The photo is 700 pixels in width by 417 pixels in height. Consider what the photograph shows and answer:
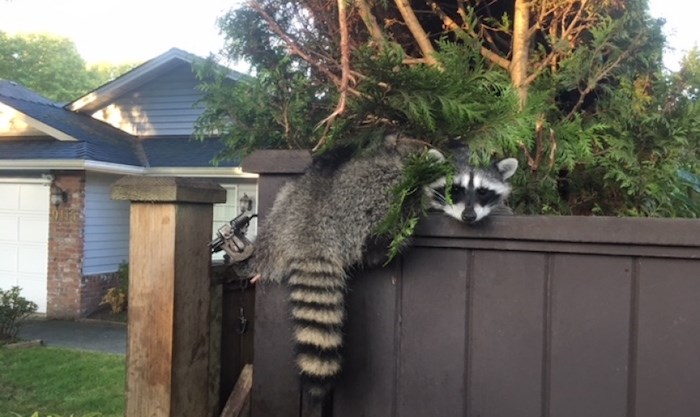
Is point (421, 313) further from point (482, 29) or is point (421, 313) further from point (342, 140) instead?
point (482, 29)

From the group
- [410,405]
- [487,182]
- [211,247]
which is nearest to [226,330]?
[211,247]

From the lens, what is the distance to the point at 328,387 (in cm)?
179

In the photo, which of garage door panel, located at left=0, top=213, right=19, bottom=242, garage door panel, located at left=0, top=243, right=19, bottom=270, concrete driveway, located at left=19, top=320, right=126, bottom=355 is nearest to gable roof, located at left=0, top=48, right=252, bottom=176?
garage door panel, located at left=0, top=213, right=19, bottom=242

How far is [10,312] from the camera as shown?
369 inches

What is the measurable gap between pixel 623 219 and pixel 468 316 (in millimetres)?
526

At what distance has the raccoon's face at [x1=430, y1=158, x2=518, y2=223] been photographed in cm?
192

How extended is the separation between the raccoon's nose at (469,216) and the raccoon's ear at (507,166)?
1.59 feet

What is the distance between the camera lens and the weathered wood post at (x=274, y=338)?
200 cm

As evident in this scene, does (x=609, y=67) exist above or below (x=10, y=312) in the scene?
above

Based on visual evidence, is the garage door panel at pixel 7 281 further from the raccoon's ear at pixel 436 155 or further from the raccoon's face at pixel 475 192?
the raccoon's ear at pixel 436 155

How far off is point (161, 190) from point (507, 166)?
4.22 ft

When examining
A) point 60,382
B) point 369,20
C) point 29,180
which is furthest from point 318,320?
point 29,180

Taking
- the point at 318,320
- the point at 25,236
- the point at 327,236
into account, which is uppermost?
the point at 327,236

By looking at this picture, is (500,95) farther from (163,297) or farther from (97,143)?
(97,143)
